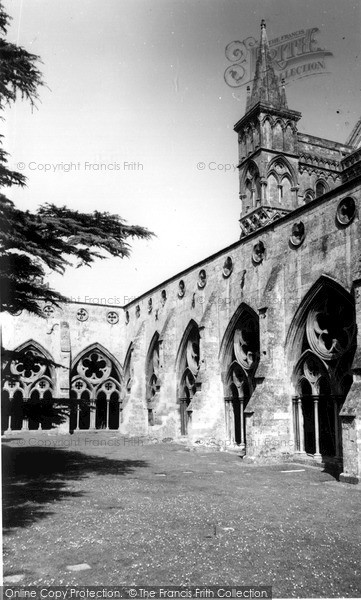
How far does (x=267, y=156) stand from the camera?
93.6 ft

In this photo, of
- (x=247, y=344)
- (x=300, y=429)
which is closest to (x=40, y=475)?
(x=300, y=429)

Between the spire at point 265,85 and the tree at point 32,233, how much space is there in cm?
2370

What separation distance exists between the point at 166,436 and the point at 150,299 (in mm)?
8471

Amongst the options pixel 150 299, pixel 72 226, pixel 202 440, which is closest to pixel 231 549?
pixel 72 226

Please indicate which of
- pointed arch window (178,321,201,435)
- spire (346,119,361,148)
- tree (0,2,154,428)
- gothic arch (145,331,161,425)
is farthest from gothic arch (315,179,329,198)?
tree (0,2,154,428)

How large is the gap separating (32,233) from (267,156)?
904 inches

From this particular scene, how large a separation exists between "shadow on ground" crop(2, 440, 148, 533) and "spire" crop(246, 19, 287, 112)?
22.6m

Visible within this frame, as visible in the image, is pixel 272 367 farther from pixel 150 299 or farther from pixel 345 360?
pixel 150 299

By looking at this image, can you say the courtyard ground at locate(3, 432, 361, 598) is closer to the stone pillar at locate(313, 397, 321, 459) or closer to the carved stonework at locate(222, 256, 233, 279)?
the stone pillar at locate(313, 397, 321, 459)

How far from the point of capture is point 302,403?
16.0 meters

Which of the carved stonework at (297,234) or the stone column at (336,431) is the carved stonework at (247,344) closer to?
the carved stonework at (297,234)

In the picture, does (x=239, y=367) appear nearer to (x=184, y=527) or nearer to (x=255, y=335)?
(x=255, y=335)

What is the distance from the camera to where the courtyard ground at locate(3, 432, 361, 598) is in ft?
18.5

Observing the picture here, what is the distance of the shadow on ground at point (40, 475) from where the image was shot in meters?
8.76
